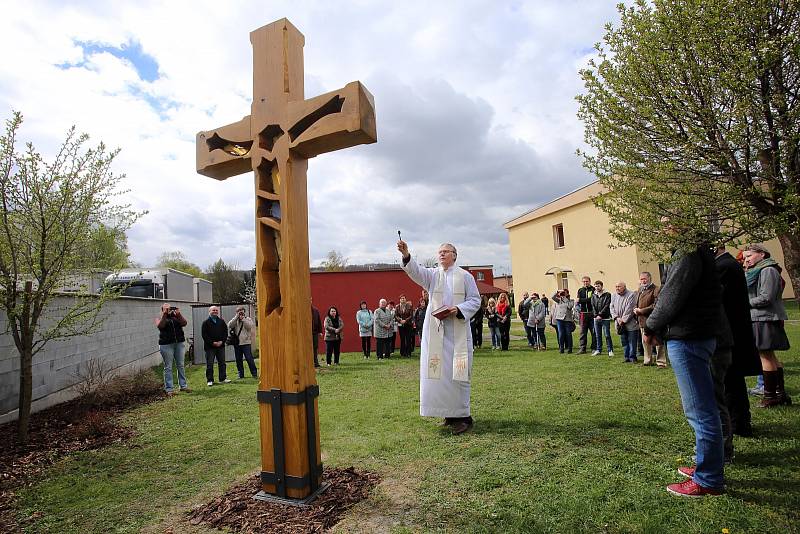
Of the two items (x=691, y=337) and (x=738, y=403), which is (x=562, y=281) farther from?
(x=691, y=337)

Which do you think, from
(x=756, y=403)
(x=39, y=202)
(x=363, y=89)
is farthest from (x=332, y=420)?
(x=756, y=403)

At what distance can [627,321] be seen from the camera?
33.6 ft

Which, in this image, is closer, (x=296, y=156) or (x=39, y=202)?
(x=296, y=156)

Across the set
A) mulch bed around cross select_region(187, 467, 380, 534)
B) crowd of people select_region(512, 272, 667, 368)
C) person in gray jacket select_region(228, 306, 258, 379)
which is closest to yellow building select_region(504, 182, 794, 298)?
crowd of people select_region(512, 272, 667, 368)

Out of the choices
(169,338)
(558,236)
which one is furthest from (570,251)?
(169,338)

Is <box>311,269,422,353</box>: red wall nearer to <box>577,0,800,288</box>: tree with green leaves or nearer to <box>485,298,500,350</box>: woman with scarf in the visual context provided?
<box>485,298,500,350</box>: woman with scarf

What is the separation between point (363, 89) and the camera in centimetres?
323

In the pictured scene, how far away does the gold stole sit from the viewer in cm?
517

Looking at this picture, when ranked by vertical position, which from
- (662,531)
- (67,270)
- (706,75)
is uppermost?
(706,75)

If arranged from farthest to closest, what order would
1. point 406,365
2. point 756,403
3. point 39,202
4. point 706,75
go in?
1. point 406,365
2. point 39,202
3. point 756,403
4. point 706,75

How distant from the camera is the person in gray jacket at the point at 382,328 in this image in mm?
14195

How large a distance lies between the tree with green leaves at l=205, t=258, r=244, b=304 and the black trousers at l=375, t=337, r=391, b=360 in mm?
35241

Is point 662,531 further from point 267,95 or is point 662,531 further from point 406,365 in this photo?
point 406,365

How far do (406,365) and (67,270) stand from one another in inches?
306
